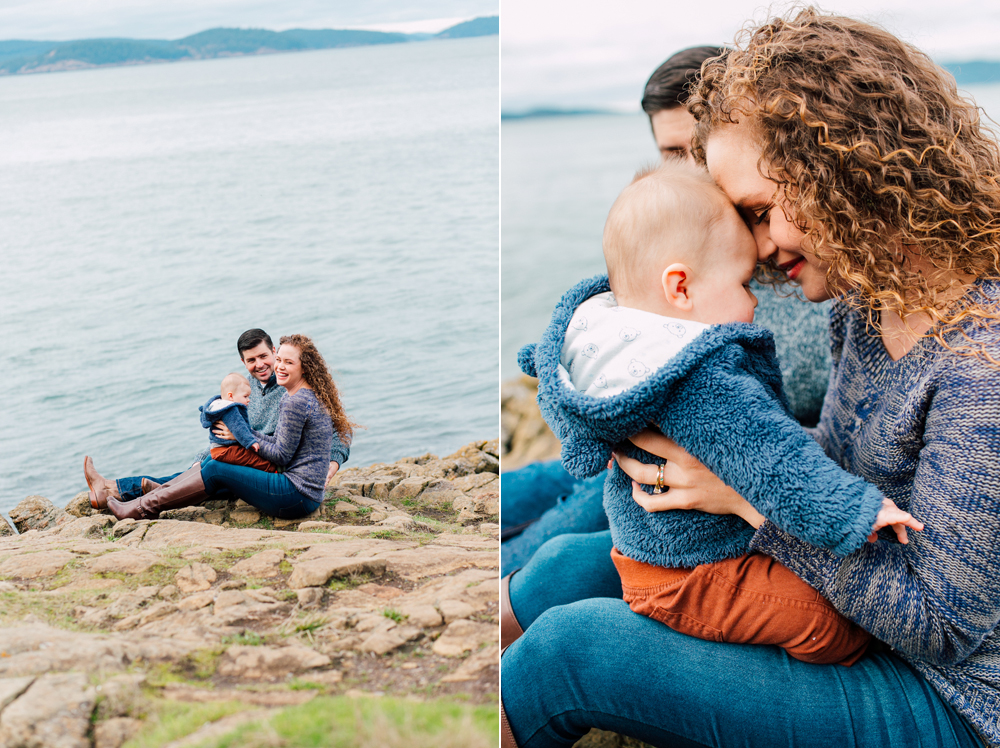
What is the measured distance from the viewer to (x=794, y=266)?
1.41 metres

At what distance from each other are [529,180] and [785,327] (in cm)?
1989

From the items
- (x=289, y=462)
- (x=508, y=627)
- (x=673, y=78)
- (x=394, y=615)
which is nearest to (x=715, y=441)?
(x=394, y=615)

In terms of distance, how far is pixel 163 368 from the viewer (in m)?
1.82

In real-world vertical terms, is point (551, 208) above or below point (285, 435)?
below

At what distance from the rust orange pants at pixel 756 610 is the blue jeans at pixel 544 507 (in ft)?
2.12

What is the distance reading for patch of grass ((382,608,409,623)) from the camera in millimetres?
1289

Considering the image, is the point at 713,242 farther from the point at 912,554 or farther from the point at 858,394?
the point at 912,554

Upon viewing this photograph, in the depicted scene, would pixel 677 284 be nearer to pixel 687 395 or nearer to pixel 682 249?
pixel 682 249

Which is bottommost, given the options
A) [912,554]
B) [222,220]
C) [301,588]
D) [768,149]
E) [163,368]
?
[301,588]

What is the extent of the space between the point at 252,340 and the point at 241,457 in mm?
274

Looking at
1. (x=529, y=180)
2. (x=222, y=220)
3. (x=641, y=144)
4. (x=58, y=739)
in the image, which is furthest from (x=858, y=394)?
(x=641, y=144)

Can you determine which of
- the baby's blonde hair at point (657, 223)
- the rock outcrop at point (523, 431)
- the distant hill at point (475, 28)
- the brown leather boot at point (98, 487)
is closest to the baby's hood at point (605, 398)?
the baby's blonde hair at point (657, 223)

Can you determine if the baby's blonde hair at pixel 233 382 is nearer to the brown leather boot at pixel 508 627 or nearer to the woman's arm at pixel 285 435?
the woman's arm at pixel 285 435

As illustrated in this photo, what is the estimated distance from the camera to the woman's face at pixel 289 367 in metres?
1.79
